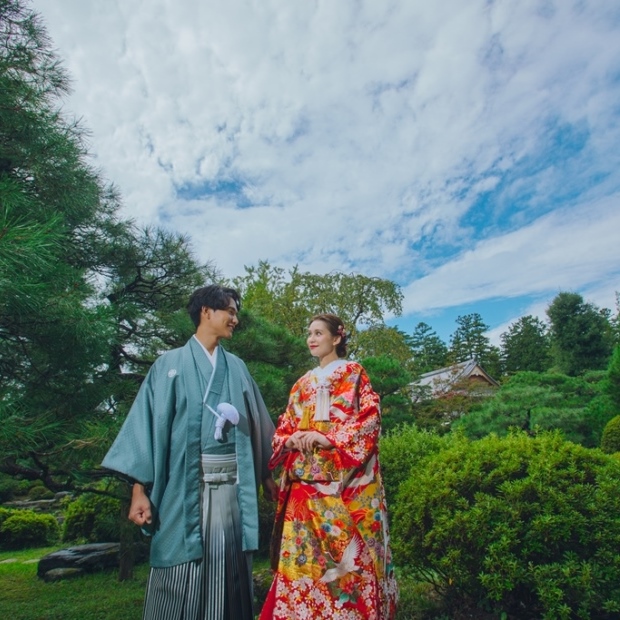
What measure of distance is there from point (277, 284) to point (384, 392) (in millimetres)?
8000

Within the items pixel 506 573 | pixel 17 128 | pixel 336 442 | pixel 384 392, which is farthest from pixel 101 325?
pixel 384 392

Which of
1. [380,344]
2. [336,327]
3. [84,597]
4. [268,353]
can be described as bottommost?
[84,597]

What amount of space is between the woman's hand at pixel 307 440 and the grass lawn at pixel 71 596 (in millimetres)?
3236

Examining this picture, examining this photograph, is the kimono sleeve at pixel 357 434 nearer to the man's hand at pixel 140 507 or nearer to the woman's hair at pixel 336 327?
the woman's hair at pixel 336 327

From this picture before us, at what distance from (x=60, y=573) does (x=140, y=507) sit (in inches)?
225

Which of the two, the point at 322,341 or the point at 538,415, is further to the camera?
the point at 538,415

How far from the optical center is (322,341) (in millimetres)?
2926

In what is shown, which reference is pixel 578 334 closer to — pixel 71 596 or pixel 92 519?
pixel 92 519

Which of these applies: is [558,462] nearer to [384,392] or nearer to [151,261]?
[151,261]

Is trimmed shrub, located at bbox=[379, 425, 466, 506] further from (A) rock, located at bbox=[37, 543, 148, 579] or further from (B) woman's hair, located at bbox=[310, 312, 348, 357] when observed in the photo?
(A) rock, located at bbox=[37, 543, 148, 579]

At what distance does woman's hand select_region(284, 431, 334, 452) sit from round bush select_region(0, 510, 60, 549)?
10.2 meters

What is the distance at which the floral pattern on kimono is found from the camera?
2.38 metres

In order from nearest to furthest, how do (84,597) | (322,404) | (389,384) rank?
(322,404) → (84,597) → (389,384)

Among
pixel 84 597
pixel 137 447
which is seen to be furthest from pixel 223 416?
pixel 84 597
